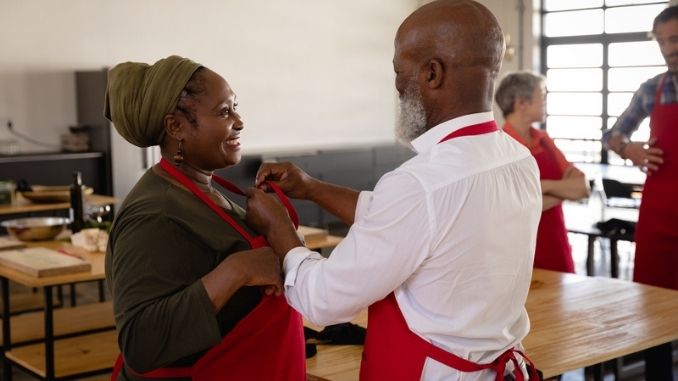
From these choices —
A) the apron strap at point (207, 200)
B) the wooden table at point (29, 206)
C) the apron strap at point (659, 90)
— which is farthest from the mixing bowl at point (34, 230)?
the apron strap at point (659, 90)

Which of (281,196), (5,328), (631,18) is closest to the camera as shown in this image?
(281,196)

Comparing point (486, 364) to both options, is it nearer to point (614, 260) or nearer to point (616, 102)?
point (614, 260)

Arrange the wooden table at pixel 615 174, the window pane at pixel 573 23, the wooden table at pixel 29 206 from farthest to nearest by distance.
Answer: the window pane at pixel 573 23 → the wooden table at pixel 615 174 → the wooden table at pixel 29 206

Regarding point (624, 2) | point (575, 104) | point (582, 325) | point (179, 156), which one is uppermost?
point (624, 2)

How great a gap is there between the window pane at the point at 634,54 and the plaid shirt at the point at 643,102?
700 centimetres

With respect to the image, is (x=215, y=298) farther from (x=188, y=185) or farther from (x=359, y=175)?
(x=359, y=175)

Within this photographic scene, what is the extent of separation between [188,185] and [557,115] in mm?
10684

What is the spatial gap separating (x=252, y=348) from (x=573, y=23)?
1060 cm

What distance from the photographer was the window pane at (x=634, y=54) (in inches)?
427

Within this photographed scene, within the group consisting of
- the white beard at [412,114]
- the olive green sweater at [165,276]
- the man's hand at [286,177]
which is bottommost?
the olive green sweater at [165,276]

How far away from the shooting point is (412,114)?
1.71m

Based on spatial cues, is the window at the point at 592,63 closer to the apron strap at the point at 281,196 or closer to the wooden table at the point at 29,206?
the wooden table at the point at 29,206

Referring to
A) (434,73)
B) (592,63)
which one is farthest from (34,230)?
(592,63)

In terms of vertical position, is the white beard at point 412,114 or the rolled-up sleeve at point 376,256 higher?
the white beard at point 412,114
